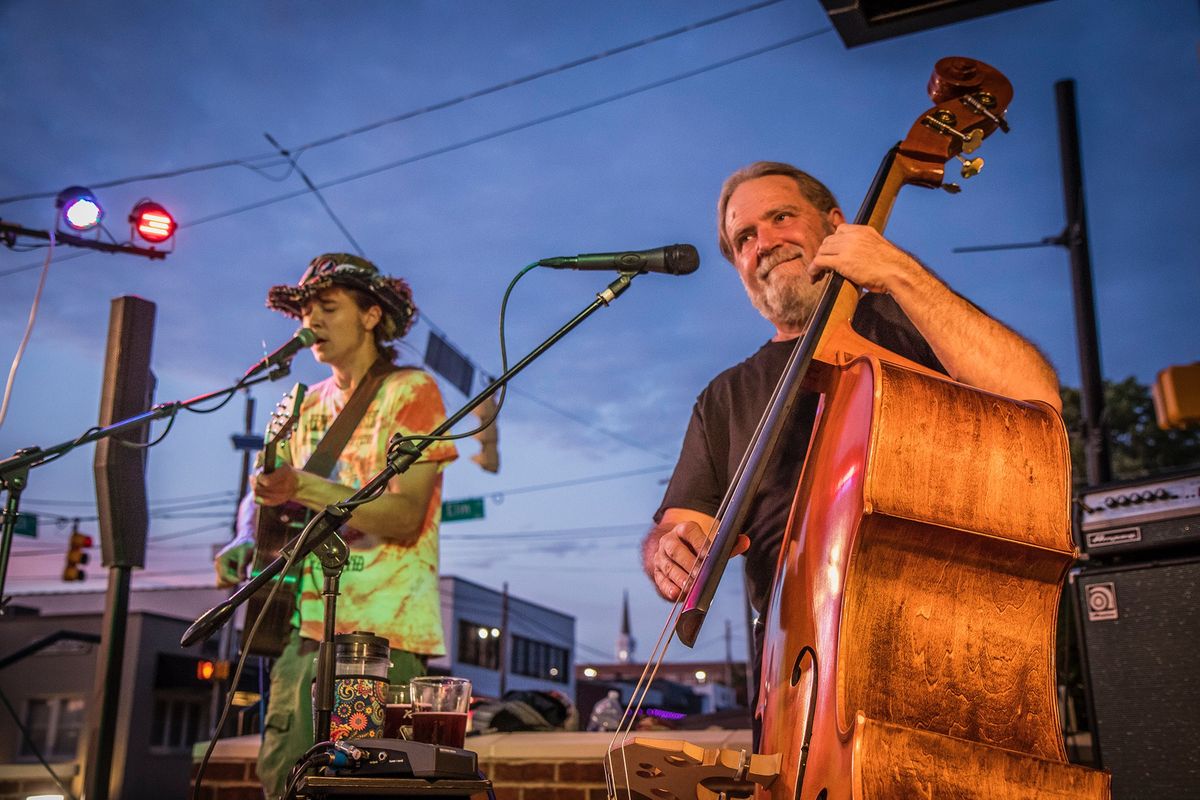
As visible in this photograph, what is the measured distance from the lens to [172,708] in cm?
2202

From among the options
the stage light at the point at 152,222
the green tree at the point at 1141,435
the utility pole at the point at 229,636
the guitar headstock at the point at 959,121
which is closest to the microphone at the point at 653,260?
the guitar headstock at the point at 959,121

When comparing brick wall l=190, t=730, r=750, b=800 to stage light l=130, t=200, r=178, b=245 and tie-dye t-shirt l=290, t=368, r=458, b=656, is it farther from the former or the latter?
stage light l=130, t=200, r=178, b=245

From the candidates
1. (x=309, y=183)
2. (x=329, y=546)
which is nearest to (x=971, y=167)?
(x=329, y=546)

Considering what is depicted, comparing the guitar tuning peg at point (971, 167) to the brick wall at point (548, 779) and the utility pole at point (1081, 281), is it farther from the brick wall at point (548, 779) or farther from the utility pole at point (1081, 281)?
the utility pole at point (1081, 281)

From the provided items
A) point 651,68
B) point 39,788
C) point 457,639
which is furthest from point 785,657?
point 457,639

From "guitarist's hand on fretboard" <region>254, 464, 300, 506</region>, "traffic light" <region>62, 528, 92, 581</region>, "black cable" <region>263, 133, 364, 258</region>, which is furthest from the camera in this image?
"traffic light" <region>62, 528, 92, 581</region>

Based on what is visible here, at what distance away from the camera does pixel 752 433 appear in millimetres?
2408

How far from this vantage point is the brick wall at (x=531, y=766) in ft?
11.6

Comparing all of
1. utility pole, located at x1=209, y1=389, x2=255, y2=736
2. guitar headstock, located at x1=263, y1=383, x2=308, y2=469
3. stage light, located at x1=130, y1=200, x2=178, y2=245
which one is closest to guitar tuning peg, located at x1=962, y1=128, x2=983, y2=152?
guitar headstock, located at x1=263, y1=383, x2=308, y2=469

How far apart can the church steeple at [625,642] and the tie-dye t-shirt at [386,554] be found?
51.6 m

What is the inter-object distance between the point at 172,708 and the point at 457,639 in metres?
13.1

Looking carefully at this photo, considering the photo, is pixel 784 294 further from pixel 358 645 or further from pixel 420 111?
pixel 420 111

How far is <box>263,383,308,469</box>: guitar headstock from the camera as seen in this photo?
2.42 m

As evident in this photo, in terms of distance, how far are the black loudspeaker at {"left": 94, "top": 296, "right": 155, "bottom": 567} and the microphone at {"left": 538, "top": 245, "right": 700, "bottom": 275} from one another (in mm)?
1964
